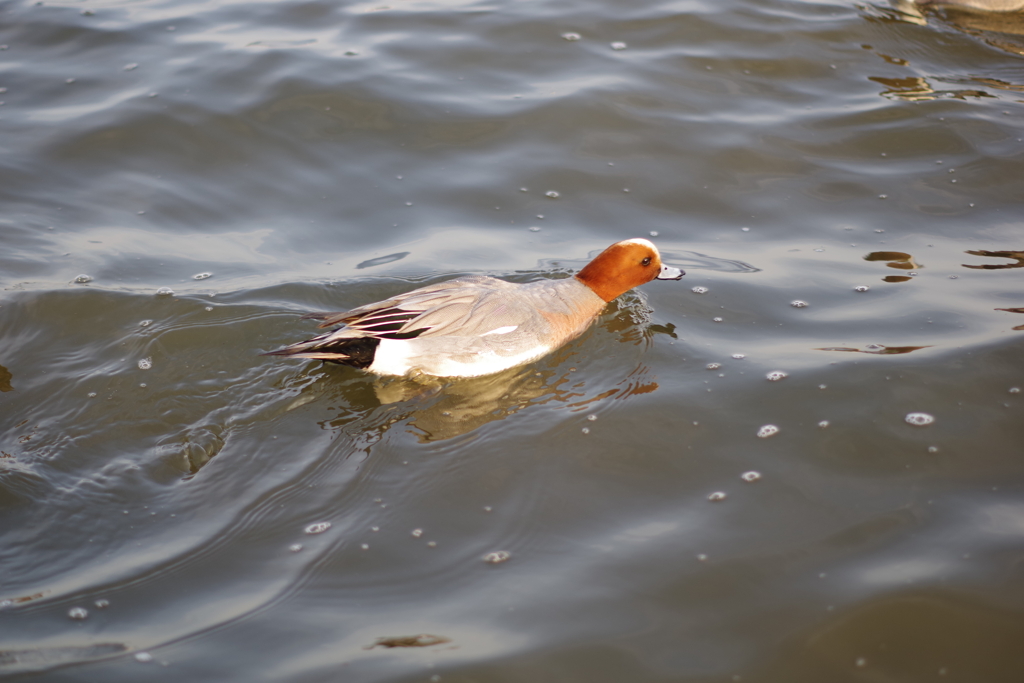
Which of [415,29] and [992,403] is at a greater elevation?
[415,29]

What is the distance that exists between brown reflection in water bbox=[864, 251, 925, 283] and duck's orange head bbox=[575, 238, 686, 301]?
1.55 metres

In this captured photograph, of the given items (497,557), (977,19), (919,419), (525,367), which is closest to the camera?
(497,557)

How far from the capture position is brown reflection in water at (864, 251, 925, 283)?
559cm

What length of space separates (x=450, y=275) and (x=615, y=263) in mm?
1204

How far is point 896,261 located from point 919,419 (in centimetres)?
197

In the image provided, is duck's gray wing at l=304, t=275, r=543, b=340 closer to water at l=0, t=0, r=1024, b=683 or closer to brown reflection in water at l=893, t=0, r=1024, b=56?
water at l=0, t=0, r=1024, b=683

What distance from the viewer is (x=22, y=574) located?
351 centimetres

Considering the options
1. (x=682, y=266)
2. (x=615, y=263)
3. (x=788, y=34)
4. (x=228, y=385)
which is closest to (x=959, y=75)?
(x=788, y=34)

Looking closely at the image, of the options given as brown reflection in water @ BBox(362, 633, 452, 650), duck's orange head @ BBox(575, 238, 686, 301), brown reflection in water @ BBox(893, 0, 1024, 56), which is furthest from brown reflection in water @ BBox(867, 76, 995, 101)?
brown reflection in water @ BBox(362, 633, 452, 650)

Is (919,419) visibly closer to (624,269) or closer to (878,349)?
(878,349)

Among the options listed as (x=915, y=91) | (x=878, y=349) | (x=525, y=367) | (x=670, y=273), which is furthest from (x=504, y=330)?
(x=915, y=91)

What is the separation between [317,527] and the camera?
12.3 ft

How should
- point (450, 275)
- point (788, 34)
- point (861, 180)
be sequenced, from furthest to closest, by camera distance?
1. point (788, 34)
2. point (861, 180)
3. point (450, 275)

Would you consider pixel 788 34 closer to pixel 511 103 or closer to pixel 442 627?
pixel 511 103
